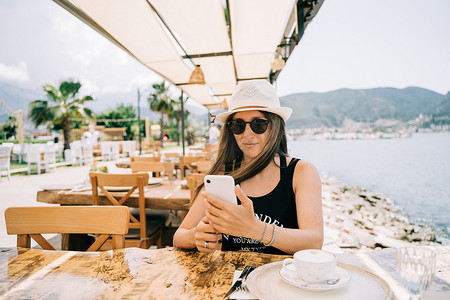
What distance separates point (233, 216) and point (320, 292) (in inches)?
14.9

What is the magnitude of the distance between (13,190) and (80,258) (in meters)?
7.95

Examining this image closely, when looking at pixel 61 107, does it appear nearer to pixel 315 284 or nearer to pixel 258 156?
pixel 258 156

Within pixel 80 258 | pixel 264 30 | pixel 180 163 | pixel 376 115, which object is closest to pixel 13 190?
pixel 180 163

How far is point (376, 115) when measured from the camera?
107 ft

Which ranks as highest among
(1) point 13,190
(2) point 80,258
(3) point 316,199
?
(3) point 316,199

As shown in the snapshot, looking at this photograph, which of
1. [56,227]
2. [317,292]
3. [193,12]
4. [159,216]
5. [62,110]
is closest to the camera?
[317,292]

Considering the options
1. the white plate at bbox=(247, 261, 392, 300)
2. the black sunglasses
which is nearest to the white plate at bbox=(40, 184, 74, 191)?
the black sunglasses

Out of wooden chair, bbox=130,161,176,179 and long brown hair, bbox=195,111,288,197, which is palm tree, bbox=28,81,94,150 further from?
long brown hair, bbox=195,111,288,197

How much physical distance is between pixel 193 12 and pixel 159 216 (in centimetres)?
252

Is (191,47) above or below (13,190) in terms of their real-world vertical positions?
above

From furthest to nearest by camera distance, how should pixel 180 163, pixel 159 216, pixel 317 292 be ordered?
pixel 180 163 < pixel 159 216 < pixel 317 292

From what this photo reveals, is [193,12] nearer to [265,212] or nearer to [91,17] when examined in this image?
[91,17]

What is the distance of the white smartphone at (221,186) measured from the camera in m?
0.95

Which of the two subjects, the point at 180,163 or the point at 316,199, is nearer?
the point at 316,199
